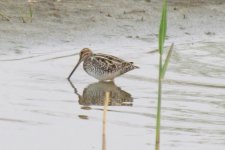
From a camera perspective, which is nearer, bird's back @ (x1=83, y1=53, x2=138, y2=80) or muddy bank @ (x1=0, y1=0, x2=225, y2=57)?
bird's back @ (x1=83, y1=53, x2=138, y2=80)

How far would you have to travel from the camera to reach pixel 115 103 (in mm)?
8578

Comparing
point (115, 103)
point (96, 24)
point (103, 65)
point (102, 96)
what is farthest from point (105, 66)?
point (96, 24)

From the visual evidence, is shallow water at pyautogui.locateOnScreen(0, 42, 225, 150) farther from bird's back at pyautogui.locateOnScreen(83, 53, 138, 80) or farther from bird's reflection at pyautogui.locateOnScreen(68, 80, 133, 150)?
bird's back at pyautogui.locateOnScreen(83, 53, 138, 80)

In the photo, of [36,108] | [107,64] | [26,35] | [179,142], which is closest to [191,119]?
[179,142]

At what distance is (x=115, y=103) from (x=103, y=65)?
149 centimetres

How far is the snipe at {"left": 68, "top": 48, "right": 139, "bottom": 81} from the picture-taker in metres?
9.73

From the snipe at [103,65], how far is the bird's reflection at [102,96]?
22cm

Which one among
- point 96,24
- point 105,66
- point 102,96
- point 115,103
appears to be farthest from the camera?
point 96,24

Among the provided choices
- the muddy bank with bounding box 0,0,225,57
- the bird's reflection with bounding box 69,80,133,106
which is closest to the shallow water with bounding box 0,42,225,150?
the bird's reflection with bounding box 69,80,133,106

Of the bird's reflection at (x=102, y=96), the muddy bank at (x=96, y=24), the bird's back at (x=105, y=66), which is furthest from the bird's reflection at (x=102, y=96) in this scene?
the muddy bank at (x=96, y=24)

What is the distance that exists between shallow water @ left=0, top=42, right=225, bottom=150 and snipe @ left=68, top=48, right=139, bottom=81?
118 mm

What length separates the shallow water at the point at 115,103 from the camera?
721 centimetres

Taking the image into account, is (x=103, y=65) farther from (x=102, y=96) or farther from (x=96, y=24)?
(x=96, y=24)

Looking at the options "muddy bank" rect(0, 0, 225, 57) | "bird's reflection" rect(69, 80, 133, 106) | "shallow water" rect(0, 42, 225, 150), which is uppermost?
"muddy bank" rect(0, 0, 225, 57)
